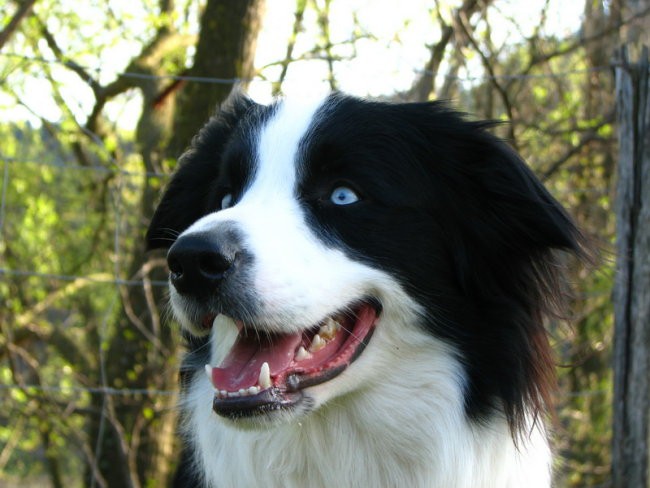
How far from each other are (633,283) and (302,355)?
82.6 inches

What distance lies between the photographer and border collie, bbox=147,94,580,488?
2.34 m

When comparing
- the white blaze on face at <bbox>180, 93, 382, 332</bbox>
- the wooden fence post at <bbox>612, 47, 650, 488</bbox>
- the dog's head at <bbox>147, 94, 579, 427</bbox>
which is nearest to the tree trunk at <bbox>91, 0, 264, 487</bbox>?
the dog's head at <bbox>147, 94, 579, 427</bbox>

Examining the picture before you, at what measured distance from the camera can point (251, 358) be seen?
2.40m

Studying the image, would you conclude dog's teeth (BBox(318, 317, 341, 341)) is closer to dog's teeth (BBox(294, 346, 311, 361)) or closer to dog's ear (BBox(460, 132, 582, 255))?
dog's teeth (BBox(294, 346, 311, 361))

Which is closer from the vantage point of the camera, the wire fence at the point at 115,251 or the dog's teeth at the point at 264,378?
the dog's teeth at the point at 264,378

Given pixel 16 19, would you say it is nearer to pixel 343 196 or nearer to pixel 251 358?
pixel 343 196

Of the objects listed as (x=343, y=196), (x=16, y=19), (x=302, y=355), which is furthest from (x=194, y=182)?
(x=16, y=19)

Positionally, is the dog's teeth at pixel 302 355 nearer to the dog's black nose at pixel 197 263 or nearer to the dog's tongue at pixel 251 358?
the dog's tongue at pixel 251 358

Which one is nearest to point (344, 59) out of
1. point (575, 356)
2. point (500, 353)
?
point (575, 356)

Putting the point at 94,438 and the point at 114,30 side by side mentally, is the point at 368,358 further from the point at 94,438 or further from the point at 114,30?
the point at 114,30

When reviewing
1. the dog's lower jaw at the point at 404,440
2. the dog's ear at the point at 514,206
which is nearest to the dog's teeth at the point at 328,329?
the dog's lower jaw at the point at 404,440

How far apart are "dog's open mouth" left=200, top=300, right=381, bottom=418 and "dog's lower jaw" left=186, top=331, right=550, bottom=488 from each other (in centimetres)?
10

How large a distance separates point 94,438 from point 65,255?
63.1 inches

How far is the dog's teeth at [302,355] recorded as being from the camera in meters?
2.36
